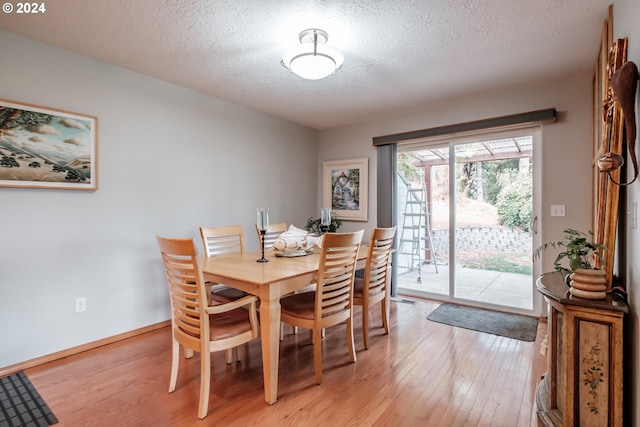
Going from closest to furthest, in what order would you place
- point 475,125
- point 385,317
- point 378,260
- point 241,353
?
point 241,353
point 378,260
point 385,317
point 475,125

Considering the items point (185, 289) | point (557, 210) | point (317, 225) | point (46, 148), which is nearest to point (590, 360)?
point (185, 289)

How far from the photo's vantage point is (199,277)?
170 centimetres

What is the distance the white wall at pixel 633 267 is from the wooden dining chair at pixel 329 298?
4.47 ft

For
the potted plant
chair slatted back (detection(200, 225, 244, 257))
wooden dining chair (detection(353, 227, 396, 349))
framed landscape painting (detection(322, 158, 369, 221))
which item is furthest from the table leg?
framed landscape painting (detection(322, 158, 369, 221))

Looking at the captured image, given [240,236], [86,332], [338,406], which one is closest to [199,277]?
[338,406]

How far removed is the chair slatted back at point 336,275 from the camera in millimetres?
2059

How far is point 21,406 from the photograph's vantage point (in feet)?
5.98

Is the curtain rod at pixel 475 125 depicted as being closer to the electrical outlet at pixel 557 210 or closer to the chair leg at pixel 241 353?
the electrical outlet at pixel 557 210

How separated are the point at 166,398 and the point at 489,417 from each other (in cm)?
187

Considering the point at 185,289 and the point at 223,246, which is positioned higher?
the point at 223,246

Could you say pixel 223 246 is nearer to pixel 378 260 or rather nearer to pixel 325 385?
pixel 378 260

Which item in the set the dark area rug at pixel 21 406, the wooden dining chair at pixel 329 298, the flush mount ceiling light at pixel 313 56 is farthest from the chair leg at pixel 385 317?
the dark area rug at pixel 21 406

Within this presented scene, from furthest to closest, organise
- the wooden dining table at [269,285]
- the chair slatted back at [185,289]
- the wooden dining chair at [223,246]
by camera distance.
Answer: the wooden dining chair at [223,246]
the wooden dining table at [269,285]
the chair slatted back at [185,289]

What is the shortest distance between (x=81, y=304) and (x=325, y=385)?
2.07 m
